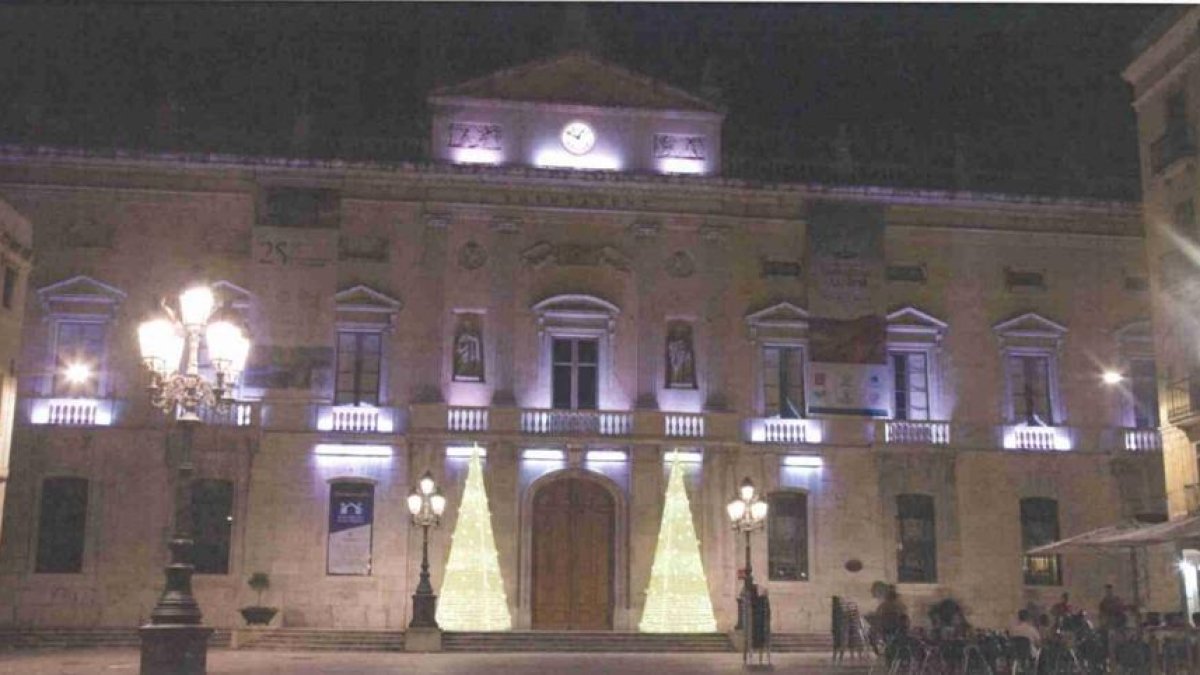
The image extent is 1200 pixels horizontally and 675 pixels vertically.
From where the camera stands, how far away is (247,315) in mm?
31250

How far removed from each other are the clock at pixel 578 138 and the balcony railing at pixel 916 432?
9991 millimetres

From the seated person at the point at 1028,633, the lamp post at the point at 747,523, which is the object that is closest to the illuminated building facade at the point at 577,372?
the lamp post at the point at 747,523

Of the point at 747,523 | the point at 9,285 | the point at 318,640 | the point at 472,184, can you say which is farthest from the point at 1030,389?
Result: the point at 9,285

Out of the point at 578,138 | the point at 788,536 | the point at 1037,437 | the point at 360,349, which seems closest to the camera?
the point at 360,349

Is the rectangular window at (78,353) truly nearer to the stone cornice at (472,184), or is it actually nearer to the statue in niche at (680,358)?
the stone cornice at (472,184)

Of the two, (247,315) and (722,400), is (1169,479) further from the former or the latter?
(247,315)

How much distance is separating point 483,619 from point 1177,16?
19.5m

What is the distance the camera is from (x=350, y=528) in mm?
30516

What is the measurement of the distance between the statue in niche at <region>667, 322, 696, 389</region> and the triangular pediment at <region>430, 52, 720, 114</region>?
557cm

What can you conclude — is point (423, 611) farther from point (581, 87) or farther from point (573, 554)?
point (581, 87)

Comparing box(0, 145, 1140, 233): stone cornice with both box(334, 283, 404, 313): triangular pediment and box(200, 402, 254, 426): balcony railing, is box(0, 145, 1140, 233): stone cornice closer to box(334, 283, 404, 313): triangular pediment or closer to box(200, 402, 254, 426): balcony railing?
box(334, 283, 404, 313): triangular pediment

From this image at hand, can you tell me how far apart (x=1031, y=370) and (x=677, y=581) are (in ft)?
35.7

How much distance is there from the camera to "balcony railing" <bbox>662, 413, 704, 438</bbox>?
1225 inches

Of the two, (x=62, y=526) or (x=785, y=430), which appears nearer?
(x=62, y=526)
